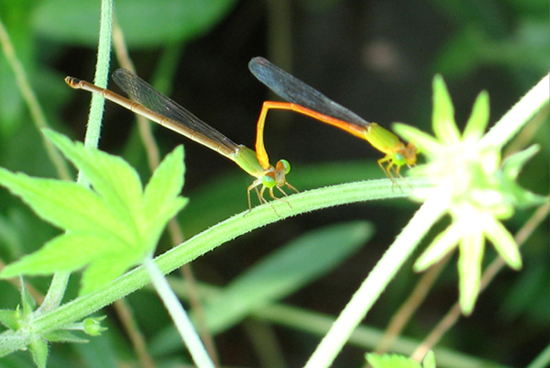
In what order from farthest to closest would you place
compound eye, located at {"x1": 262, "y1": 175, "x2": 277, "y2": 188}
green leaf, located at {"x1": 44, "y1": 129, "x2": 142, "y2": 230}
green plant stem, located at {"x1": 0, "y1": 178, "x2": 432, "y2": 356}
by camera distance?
compound eye, located at {"x1": 262, "y1": 175, "x2": 277, "y2": 188} < green plant stem, located at {"x1": 0, "y1": 178, "x2": 432, "y2": 356} < green leaf, located at {"x1": 44, "y1": 129, "x2": 142, "y2": 230}

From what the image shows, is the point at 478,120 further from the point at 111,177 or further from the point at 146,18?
the point at 146,18

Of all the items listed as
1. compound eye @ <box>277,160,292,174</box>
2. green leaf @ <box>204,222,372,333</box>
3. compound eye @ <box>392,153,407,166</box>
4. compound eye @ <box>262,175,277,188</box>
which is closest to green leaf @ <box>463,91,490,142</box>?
compound eye @ <box>392,153,407,166</box>

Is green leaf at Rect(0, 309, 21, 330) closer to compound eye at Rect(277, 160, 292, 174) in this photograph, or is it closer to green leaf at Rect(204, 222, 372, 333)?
compound eye at Rect(277, 160, 292, 174)

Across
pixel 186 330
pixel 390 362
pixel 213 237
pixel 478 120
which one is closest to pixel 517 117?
pixel 478 120

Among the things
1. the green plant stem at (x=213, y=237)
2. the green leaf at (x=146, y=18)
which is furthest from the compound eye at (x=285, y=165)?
the green leaf at (x=146, y=18)

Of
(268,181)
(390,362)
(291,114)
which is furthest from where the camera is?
(291,114)
